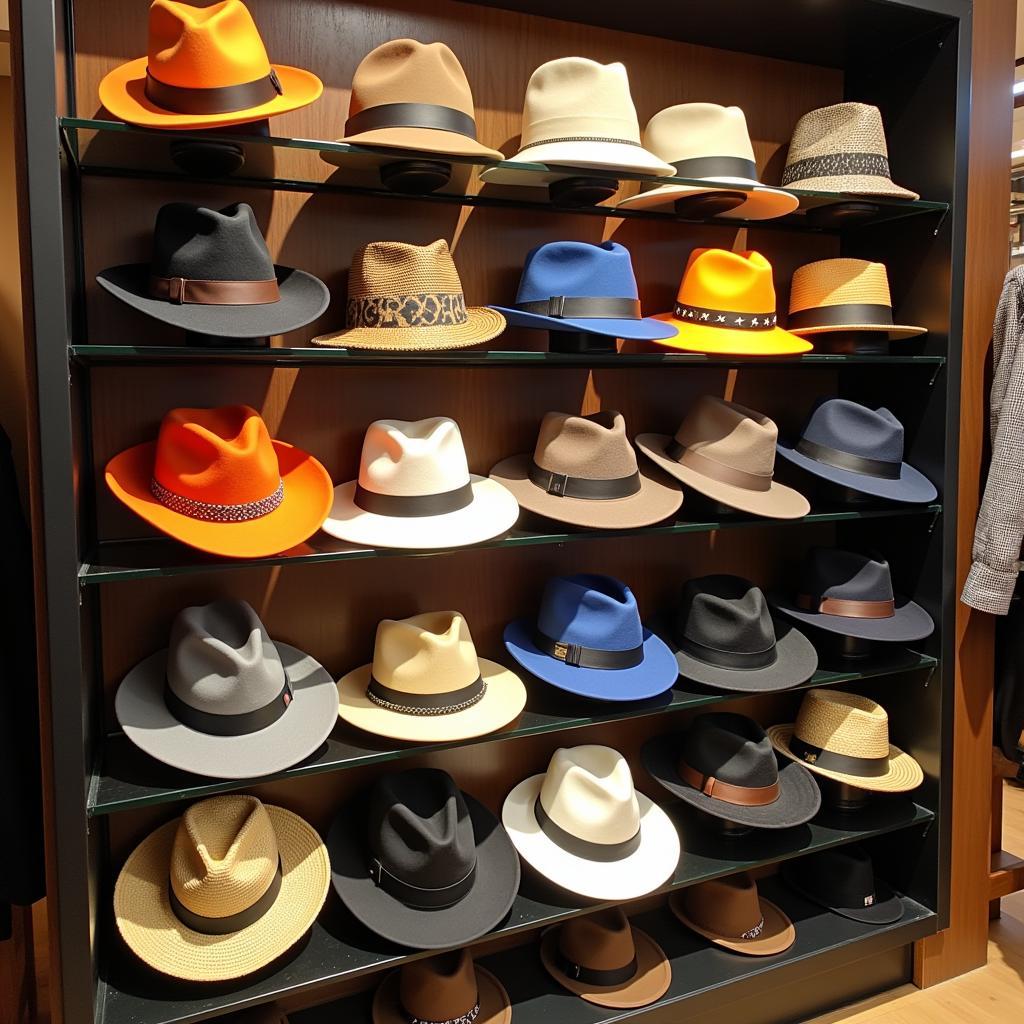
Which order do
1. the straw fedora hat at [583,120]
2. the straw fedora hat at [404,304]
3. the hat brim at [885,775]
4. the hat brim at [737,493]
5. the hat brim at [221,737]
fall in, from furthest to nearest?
the hat brim at [885,775], the hat brim at [737,493], the straw fedora hat at [583,120], the straw fedora hat at [404,304], the hat brim at [221,737]

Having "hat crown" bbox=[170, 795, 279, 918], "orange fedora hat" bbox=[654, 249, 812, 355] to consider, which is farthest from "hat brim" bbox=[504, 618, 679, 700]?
"orange fedora hat" bbox=[654, 249, 812, 355]

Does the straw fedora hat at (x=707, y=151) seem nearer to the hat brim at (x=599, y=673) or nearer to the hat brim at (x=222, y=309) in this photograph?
the hat brim at (x=222, y=309)

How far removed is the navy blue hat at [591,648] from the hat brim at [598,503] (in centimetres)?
19

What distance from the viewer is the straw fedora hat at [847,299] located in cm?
228

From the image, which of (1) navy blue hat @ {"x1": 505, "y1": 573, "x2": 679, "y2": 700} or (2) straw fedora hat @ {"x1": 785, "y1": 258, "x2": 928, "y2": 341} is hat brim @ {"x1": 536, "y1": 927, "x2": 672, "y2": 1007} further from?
(2) straw fedora hat @ {"x1": 785, "y1": 258, "x2": 928, "y2": 341}

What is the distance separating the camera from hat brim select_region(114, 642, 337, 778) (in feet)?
5.49

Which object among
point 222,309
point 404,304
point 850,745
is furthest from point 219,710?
point 850,745

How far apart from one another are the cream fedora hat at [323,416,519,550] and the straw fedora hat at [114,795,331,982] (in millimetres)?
633

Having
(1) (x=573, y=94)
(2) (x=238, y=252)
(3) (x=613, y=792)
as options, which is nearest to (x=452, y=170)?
(1) (x=573, y=94)

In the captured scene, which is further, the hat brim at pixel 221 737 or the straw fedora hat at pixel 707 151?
the straw fedora hat at pixel 707 151

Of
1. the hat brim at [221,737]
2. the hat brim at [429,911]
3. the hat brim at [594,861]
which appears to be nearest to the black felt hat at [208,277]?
the hat brim at [221,737]

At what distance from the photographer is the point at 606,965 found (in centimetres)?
220

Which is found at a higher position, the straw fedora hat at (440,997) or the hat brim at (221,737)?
the hat brim at (221,737)

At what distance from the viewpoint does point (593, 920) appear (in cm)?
224
